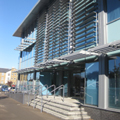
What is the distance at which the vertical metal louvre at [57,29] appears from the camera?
43.1ft

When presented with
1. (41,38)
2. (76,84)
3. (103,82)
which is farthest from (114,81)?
(41,38)

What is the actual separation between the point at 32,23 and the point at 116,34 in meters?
15.4

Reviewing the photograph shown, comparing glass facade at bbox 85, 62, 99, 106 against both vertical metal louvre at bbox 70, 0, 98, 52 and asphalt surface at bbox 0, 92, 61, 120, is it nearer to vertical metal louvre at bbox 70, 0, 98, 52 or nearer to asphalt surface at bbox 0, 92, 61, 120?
vertical metal louvre at bbox 70, 0, 98, 52

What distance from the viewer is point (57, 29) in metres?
14.1

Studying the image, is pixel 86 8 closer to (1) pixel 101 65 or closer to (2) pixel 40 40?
(1) pixel 101 65

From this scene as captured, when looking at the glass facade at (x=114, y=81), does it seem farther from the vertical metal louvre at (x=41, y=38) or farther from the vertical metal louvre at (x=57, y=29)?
the vertical metal louvre at (x=41, y=38)

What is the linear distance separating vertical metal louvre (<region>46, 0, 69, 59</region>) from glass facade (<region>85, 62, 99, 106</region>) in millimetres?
3420

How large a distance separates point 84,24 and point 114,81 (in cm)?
454

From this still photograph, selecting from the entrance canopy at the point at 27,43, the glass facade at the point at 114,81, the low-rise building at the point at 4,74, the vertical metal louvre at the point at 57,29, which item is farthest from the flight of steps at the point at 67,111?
the low-rise building at the point at 4,74

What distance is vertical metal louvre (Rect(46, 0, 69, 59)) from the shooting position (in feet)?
43.1

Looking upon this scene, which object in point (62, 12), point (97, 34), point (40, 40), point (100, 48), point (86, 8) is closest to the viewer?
point (100, 48)

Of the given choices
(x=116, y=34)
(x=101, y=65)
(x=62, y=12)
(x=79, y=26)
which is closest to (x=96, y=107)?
(x=101, y=65)

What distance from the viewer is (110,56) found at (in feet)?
27.7

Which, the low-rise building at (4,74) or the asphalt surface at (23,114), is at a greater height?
the low-rise building at (4,74)
